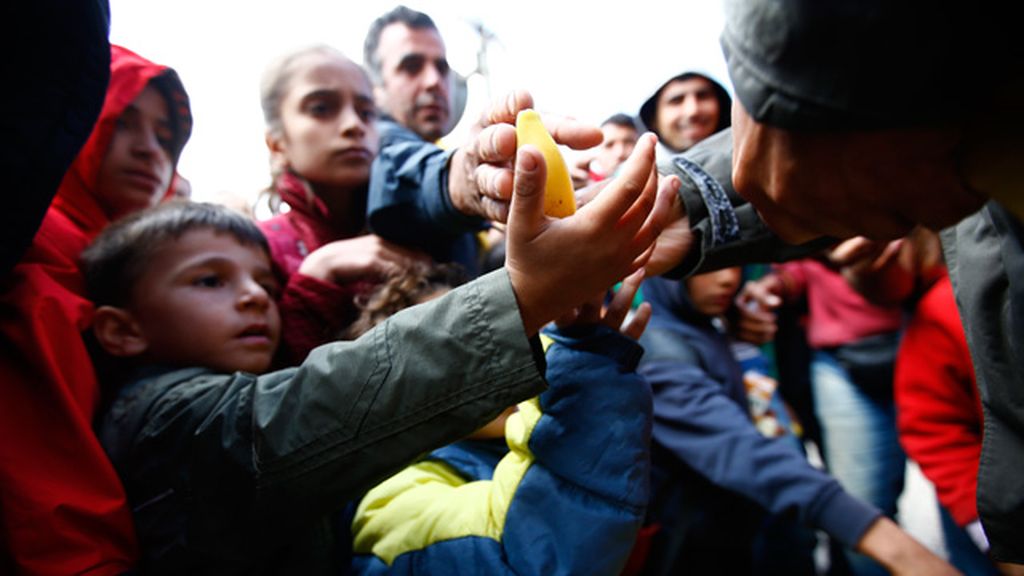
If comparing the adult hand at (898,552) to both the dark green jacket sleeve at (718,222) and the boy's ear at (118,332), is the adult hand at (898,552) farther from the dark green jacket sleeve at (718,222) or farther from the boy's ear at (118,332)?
the boy's ear at (118,332)

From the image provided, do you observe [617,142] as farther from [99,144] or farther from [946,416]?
[99,144]

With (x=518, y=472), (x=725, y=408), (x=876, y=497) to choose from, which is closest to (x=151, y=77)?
Result: (x=518, y=472)

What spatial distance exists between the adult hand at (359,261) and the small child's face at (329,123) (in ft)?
0.96

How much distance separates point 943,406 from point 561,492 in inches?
56.2

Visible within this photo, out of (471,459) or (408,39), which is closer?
(471,459)

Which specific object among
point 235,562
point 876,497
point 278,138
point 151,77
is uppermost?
point 151,77

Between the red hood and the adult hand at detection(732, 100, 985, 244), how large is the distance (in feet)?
4.11

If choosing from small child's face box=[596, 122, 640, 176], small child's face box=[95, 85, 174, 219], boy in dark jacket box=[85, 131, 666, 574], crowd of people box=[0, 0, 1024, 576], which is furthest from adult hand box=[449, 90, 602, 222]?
small child's face box=[596, 122, 640, 176]

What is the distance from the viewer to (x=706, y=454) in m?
1.53

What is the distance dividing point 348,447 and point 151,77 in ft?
3.65

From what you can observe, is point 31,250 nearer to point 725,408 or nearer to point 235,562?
point 235,562

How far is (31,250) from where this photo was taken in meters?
0.92

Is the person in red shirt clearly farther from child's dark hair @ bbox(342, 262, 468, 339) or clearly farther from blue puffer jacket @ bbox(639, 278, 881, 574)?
child's dark hair @ bbox(342, 262, 468, 339)

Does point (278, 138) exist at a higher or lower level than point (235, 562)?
higher
